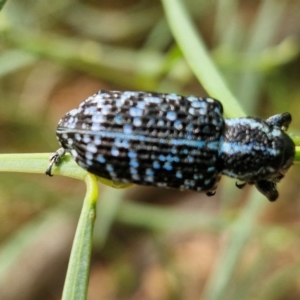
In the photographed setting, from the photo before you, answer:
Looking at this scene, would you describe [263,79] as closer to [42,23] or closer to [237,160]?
[237,160]

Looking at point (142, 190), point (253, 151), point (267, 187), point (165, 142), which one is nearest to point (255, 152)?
point (253, 151)

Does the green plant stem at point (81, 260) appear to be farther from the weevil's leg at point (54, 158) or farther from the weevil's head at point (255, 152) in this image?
the weevil's head at point (255, 152)

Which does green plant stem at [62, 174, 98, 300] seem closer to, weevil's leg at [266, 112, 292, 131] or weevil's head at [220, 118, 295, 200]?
weevil's head at [220, 118, 295, 200]

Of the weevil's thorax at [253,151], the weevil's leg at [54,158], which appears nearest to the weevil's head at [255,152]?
the weevil's thorax at [253,151]

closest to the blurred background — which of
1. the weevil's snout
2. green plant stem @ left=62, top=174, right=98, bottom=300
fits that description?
the weevil's snout

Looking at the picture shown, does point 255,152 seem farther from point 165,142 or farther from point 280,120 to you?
point 165,142
